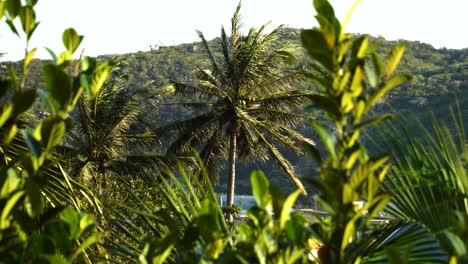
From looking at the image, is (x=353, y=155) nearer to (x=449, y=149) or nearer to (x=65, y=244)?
(x=65, y=244)

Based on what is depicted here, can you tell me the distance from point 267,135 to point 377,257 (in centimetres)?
2296

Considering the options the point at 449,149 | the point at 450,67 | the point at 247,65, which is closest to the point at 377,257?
the point at 449,149

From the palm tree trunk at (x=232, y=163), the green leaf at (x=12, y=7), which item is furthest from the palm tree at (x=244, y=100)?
the green leaf at (x=12, y=7)

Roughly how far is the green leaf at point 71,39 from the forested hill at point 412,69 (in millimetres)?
→ 47220

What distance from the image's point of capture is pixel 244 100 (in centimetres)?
2372

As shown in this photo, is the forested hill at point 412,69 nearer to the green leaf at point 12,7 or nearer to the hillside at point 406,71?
the hillside at point 406,71

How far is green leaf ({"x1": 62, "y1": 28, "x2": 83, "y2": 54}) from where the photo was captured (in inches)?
51.0

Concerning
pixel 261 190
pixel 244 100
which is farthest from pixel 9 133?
pixel 244 100

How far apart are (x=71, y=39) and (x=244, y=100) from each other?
73.6ft

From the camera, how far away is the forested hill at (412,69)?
53.7 meters

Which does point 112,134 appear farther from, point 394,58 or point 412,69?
point 412,69

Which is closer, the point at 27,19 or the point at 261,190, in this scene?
the point at 261,190

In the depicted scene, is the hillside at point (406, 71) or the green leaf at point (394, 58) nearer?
the green leaf at point (394, 58)

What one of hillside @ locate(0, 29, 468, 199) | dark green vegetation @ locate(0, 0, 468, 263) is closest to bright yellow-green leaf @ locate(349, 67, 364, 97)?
dark green vegetation @ locate(0, 0, 468, 263)
